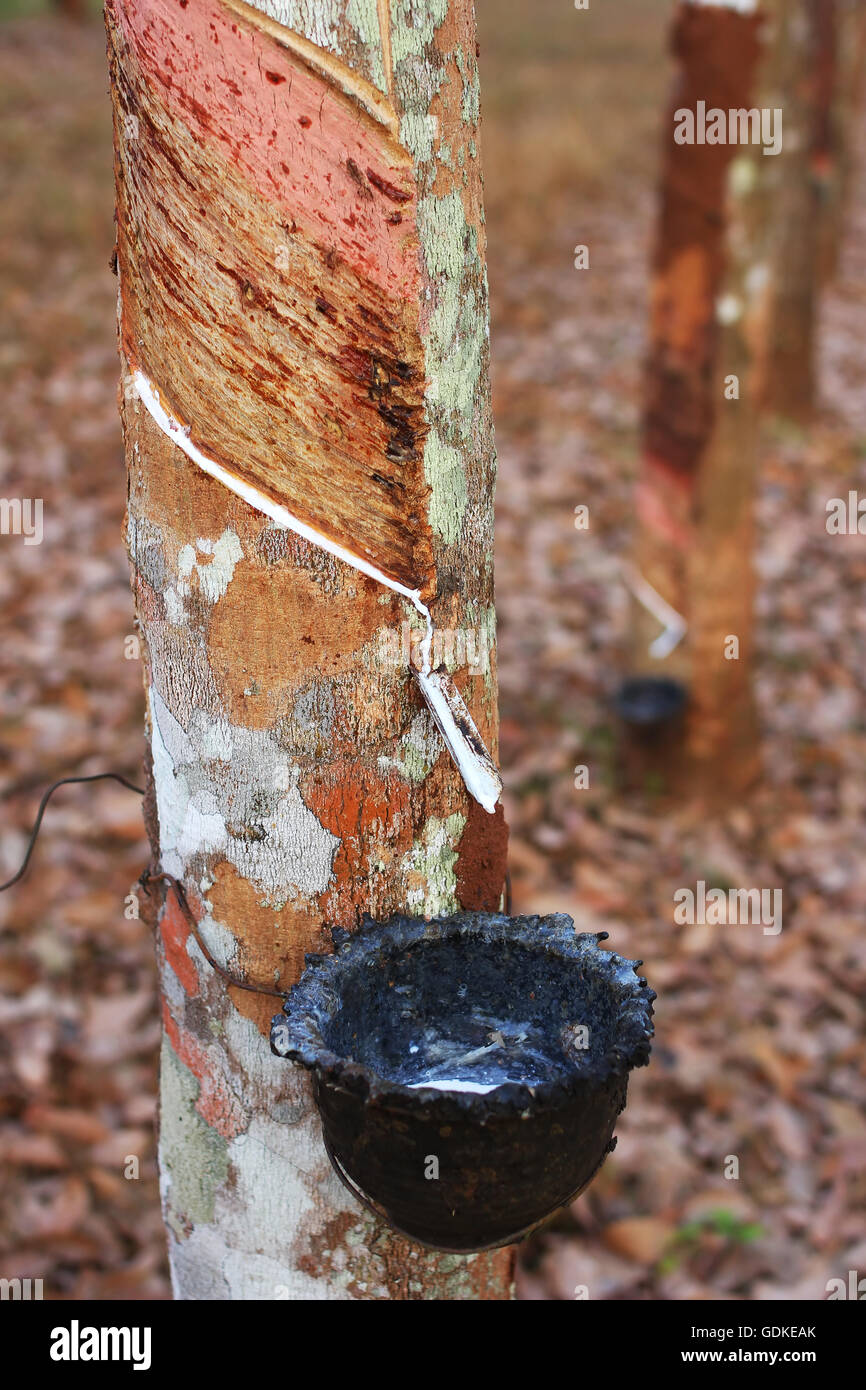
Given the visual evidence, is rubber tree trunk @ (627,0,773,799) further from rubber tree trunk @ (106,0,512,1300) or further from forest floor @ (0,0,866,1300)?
rubber tree trunk @ (106,0,512,1300)

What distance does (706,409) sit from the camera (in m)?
3.97

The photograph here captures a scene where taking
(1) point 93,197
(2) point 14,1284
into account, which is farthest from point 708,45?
(1) point 93,197

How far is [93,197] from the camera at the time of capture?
27.3 feet

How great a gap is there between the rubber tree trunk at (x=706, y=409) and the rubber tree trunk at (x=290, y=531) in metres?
2.83

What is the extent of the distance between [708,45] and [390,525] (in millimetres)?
3328

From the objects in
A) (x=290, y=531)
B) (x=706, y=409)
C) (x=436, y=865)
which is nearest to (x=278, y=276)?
(x=290, y=531)

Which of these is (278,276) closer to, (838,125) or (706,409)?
(706,409)

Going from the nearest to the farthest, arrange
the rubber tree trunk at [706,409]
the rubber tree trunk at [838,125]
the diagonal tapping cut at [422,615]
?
1. the diagonal tapping cut at [422,615]
2. the rubber tree trunk at [706,409]
3. the rubber tree trunk at [838,125]

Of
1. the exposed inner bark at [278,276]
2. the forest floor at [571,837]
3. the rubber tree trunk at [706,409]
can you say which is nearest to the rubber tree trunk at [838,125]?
the forest floor at [571,837]

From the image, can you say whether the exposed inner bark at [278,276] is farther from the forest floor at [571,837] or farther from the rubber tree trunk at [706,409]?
the rubber tree trunk at [706,409]

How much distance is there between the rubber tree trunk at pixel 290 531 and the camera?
3.71 feet

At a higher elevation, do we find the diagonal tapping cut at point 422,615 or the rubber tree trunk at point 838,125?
the rubber tree trunk at point 838,125
